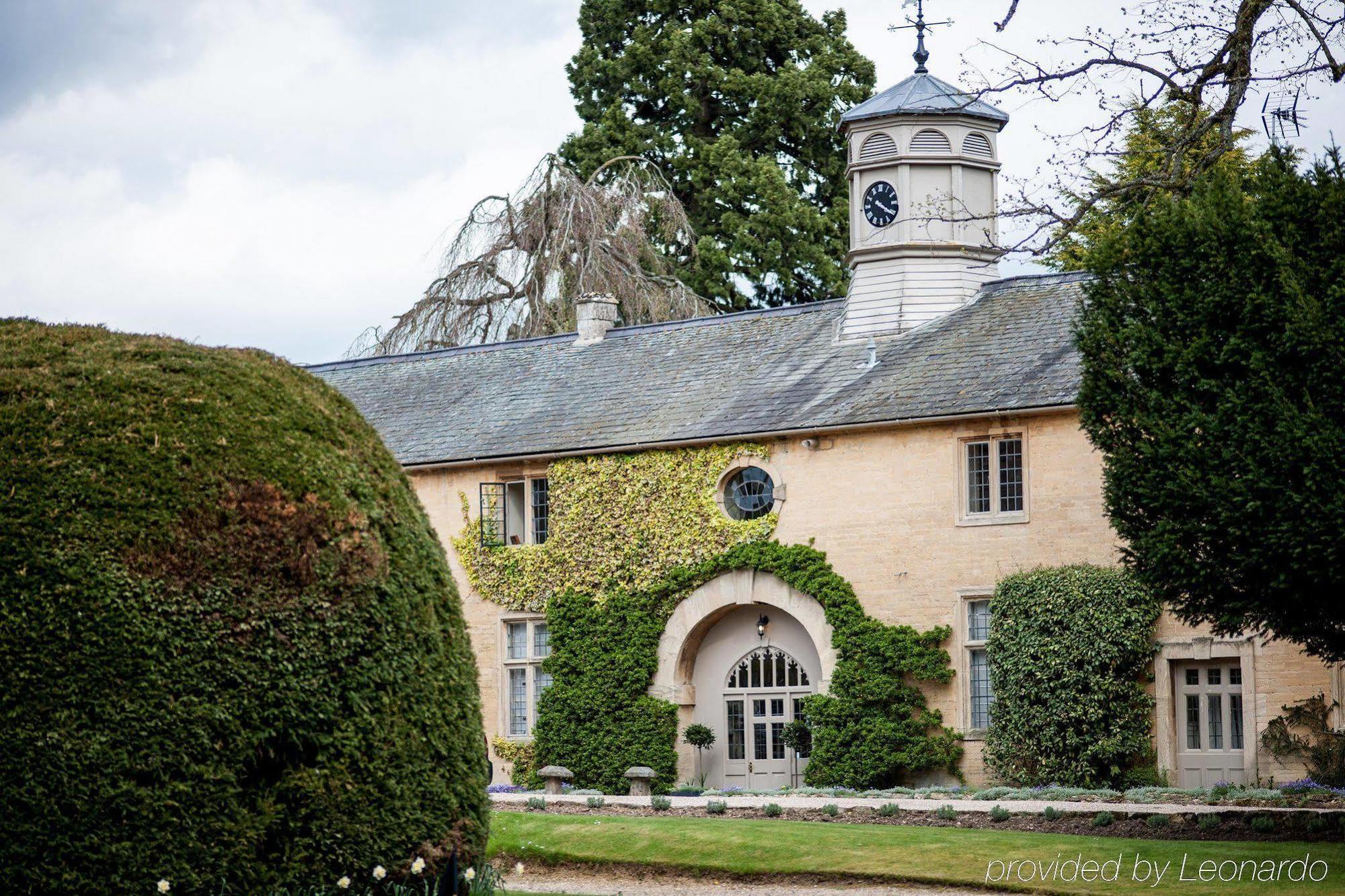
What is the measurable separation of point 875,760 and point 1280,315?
10666mm

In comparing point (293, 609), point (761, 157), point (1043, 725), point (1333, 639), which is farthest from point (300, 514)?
point (761, 157)

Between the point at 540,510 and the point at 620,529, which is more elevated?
the point at 540,510

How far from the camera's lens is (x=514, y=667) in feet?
92.1

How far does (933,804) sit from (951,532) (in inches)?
233

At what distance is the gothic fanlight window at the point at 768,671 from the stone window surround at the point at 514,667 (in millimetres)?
3312

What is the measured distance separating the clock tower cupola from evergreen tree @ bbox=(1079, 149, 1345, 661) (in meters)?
10.7

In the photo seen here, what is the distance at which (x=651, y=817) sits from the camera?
18.2 meters

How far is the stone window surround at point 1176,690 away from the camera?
22.4m

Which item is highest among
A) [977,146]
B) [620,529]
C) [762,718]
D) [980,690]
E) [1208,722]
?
[977,146]

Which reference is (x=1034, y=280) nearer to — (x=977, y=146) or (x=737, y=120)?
(x=977, y=146)

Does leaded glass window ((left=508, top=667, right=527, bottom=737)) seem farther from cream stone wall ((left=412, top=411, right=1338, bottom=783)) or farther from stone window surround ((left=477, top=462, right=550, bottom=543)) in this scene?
cream stone wall ((left=412, top=411, right=1338, bottom=783))

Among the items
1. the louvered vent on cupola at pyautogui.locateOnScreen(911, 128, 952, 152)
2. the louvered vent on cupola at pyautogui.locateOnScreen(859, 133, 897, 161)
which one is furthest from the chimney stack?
the louvered vent on cupola at pyautogui.locateOnScreen(911, 128, 952, 152)

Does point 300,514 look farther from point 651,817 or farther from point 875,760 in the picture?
point 875,760

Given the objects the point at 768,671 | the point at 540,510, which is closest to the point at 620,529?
the point at 540,510
